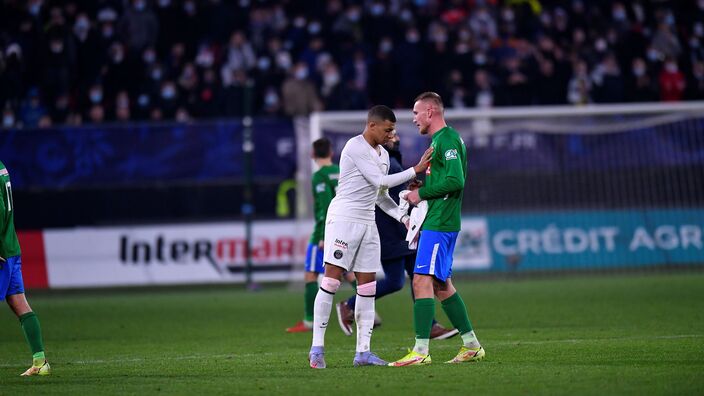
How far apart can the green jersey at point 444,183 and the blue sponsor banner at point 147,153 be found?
37.8 ft

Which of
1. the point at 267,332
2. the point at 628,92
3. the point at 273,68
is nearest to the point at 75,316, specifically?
the point at 267,332

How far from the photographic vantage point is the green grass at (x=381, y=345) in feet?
27.3

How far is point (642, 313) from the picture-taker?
14117mm

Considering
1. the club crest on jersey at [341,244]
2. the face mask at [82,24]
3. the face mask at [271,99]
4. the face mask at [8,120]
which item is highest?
the face mask at [82,24]

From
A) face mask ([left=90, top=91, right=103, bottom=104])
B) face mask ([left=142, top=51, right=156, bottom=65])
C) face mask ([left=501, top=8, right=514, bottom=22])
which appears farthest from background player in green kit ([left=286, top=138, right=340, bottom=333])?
face mask ([left=501, top=8, right=514, bottom=22])

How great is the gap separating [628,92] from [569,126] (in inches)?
139

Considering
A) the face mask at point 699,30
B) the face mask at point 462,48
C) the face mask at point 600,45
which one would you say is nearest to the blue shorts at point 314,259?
the face mask at point 462,48

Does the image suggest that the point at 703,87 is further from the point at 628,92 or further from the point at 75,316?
the point at 75,316

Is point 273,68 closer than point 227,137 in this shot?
No

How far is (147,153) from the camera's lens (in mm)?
20812

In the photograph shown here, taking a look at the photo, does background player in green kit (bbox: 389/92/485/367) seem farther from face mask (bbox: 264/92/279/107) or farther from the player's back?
face mask (bbox: 264/92/279/107)

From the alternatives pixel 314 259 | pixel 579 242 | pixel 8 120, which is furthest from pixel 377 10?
pixel 314 259

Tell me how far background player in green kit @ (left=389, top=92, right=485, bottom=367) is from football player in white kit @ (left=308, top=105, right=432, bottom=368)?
0.17 m

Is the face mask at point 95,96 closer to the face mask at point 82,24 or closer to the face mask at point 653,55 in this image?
the face mask at point 82,24
